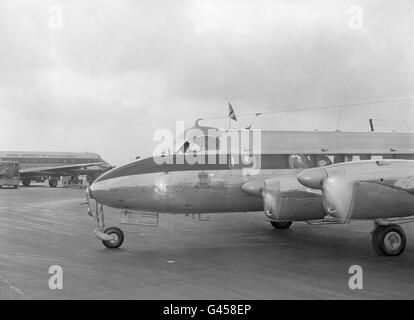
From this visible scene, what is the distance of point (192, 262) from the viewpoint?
996 cm

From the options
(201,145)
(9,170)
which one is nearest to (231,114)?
(201,145)

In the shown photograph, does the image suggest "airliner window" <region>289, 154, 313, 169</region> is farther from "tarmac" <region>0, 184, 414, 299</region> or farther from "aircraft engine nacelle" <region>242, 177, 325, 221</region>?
"tarmac" <region>0, 184, 414, 299</region>

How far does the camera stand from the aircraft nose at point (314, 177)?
9.88m

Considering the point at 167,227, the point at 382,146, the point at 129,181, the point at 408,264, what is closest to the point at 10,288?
the point at 129,181

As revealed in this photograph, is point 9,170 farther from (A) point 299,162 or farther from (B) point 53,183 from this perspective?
(A) point 299,162

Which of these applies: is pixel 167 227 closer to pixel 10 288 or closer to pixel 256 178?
pixel 256 178

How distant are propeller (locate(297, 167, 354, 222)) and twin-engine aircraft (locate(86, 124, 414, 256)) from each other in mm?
20

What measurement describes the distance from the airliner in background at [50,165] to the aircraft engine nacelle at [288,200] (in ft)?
163

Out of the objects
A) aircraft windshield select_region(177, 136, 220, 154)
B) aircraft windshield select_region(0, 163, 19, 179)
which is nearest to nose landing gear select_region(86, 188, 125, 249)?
aircraft windshield select_region(177, 136, 220, 154)

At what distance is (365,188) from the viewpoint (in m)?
9.65

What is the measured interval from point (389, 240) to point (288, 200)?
2.39 meters
